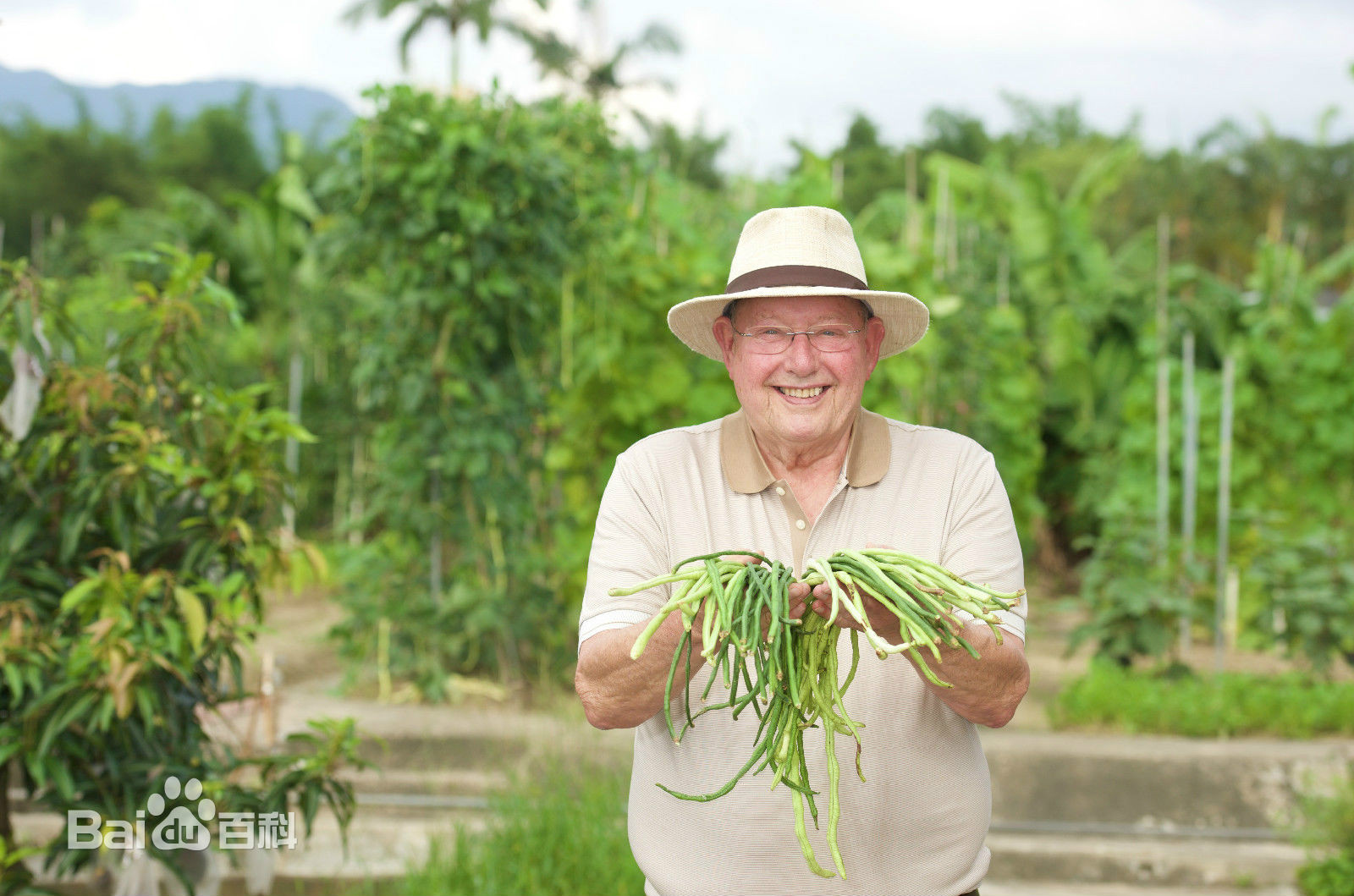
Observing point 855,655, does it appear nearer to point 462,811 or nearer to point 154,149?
point 462,811

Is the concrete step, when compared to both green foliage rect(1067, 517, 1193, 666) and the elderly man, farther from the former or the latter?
the elderly man

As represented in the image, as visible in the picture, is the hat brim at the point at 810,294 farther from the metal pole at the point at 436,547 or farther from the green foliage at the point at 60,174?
the green foliage at the point at 60,174

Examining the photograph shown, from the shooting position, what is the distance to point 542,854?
3053 millimetres

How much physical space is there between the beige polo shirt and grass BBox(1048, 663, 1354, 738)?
3.47 meters

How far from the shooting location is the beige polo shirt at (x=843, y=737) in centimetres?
175

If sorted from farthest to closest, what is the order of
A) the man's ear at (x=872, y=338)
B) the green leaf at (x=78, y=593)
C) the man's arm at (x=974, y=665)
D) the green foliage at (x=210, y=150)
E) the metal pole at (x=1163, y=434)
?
the green foliage at (x=210, y=150) < the metal pole at (x=1163, y=434) < the green leaf at (x=78, y=593) < the man's ear at (x=872, y=338) < the man's arm at (x=974, y=665)

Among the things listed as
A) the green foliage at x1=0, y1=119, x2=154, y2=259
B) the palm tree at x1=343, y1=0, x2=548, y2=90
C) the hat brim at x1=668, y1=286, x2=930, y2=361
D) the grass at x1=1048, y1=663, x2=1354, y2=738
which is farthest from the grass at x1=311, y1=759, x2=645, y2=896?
the green foliage at x1=0, y1=119, x2=154, y2=259

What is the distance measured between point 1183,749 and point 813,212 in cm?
354

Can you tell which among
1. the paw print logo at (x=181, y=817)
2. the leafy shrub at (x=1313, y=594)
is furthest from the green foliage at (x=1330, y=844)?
the paw print logo at (x=181, y=817)

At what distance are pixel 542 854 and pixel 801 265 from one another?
1.91 meters

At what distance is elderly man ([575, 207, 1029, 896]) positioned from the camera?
5.73ft

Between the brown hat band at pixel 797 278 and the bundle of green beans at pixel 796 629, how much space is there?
517mm

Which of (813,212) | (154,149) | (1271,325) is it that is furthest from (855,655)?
(154,149)

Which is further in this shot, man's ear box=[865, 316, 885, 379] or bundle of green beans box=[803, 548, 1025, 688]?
man's ear box=[865, 316, 885, 379]
